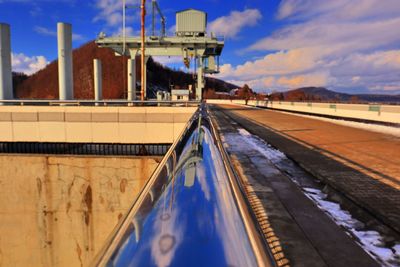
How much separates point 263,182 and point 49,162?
1076cm

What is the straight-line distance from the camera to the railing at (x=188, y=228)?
1131mm

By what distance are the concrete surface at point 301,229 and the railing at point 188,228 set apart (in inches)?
59.5

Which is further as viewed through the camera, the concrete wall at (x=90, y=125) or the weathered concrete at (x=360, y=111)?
the weathered concrete at (x=360, y=111)

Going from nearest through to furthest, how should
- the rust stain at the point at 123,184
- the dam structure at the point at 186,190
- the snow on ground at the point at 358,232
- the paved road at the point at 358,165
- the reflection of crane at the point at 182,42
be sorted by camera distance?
the dam structure at the point at 186,190, the snow on ground at the point at 358,232, the paved road at the point at 358,165, the rust stain at the point at 123,184, the reflection of crane at the point at 182,42

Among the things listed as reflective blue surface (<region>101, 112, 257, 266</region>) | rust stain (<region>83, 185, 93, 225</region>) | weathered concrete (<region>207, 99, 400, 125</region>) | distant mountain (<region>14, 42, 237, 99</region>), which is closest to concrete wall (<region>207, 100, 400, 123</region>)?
weathered concrete (<region>207, 99, 400, 125</region>)

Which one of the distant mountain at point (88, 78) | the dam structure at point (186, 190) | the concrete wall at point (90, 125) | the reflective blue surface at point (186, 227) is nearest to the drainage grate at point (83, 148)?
the dam structure at point (186, 190)

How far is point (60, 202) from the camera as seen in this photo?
12734mm

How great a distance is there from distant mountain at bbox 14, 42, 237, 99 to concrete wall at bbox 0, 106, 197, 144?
10110cm

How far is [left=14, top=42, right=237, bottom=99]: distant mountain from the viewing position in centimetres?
12400

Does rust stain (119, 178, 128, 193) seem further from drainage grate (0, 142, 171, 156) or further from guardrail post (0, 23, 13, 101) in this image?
guardrail post (0, 23, 13, 101)

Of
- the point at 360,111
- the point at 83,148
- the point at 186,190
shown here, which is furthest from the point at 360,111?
the point at 186,190

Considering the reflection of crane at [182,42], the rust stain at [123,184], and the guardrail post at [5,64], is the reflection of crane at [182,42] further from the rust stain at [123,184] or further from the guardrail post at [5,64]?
the rust stain at [123,184]

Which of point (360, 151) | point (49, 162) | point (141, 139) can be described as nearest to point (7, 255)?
point (49, 162)

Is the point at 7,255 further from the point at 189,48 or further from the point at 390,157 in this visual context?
the point at 189,48
